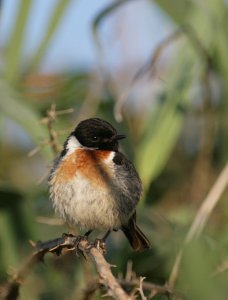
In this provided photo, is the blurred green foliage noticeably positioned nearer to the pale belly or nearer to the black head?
the black head

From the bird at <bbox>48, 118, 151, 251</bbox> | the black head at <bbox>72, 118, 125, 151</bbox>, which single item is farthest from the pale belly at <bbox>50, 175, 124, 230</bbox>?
the black head at <bbox>72, 118, 125, 151</bbox>

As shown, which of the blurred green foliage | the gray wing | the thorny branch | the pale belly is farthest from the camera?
the blurred green foliage

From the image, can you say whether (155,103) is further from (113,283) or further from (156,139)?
(113,283)

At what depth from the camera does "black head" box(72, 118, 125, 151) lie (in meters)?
3.38

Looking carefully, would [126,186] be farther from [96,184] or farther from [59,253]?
[59,253]

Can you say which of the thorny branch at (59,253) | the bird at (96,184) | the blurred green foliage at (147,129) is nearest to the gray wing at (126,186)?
the bird at (96,184)

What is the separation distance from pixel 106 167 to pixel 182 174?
5.54 ft

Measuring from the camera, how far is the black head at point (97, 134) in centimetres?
338

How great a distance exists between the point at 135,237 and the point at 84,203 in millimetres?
316

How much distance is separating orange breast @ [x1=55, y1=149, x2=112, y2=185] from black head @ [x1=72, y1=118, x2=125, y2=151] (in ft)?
0.11

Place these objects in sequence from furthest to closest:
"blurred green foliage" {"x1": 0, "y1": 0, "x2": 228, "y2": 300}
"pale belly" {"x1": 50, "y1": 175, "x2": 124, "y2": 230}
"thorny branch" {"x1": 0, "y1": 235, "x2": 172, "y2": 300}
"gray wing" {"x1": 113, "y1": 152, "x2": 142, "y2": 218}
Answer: "blurred green foliage" {"x1": 0, "y1": 0, "x2": 228, "y2": 300} < "gray wing" {"x1": 113, "y1": 152, "x2": 142, "y2": 218} < "pale belly" {"x1": 50, "y1": 175, "x2": 124, "y2": 230} < "thorny branch" {"x1": 0, "y1": 235, "x2": 172, "y2": 300}

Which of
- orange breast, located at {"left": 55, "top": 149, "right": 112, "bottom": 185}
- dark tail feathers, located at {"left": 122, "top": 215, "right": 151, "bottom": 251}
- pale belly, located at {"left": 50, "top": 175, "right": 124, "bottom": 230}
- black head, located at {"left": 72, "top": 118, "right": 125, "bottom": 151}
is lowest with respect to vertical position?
dark tail feathers, located at {"left": 122, "top": 215, "right": 151, "bottom": 251}

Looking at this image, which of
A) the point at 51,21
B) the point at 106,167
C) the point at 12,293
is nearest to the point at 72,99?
the point at 51,21

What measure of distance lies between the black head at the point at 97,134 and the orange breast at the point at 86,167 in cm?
3
